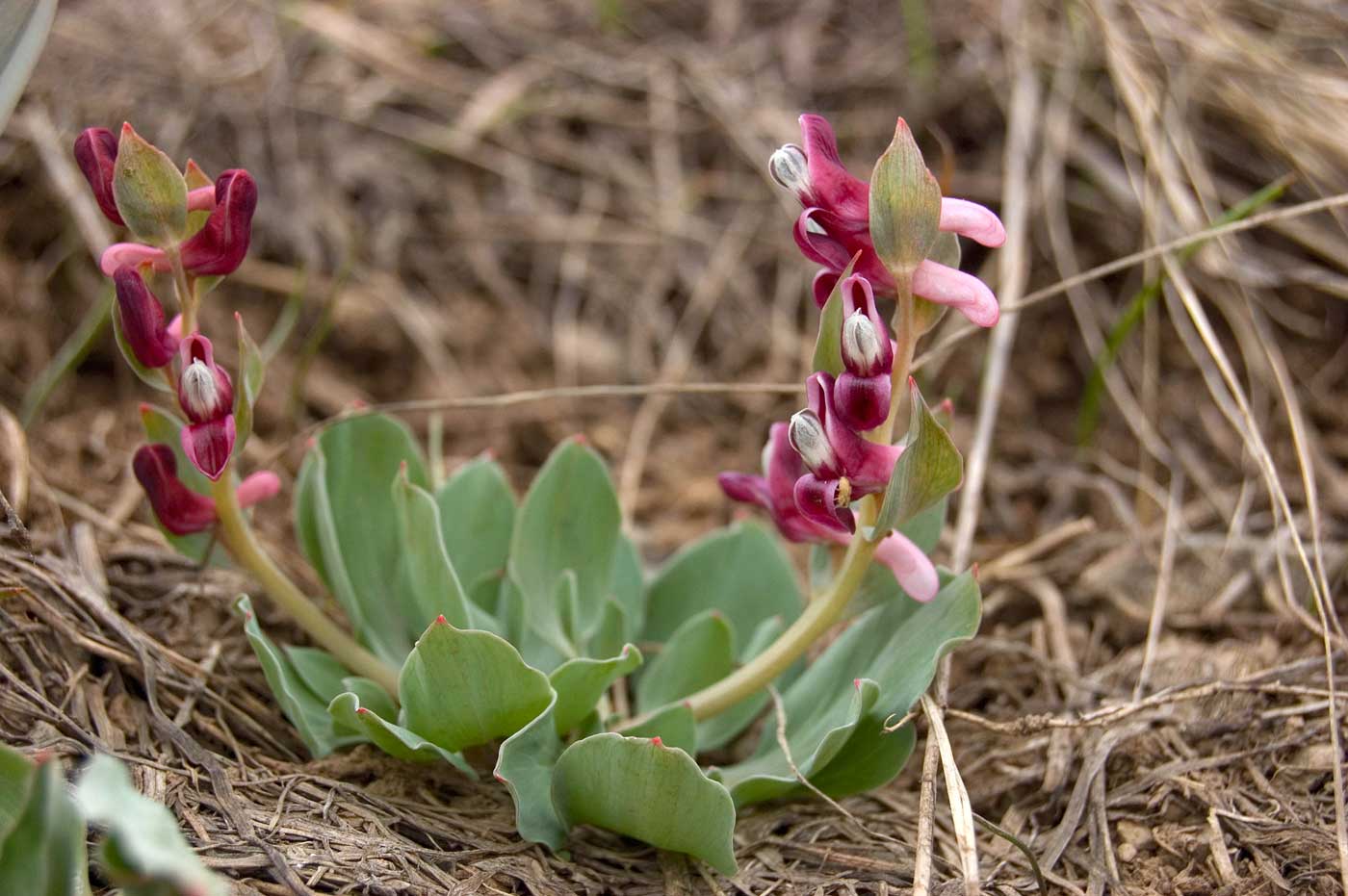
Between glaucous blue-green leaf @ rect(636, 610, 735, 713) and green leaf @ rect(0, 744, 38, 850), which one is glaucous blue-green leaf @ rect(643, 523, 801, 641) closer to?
glaucous blue-green leaf @ rect(636, 610, 735, 713)

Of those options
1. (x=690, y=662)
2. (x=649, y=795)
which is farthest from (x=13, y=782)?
(x=690, y=662)

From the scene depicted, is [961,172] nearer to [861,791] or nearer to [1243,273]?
[1243,273]

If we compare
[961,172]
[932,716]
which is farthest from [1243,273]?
[932,716]

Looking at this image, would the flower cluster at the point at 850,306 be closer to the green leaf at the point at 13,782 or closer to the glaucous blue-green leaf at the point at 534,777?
the glaucous blue-green leaf at the point at 534,777

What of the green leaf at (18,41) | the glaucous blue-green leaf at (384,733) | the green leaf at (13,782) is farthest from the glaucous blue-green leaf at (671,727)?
the green leaf at (18,41)

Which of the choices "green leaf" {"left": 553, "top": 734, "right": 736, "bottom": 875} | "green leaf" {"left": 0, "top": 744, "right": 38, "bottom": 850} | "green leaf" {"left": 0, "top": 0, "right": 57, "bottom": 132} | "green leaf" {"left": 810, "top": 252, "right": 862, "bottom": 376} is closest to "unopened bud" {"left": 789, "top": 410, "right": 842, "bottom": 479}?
"green leaf" {"left": 810, "top": 252, "right": 862, "bottom": 376}

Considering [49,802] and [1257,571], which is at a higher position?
[49,802]
